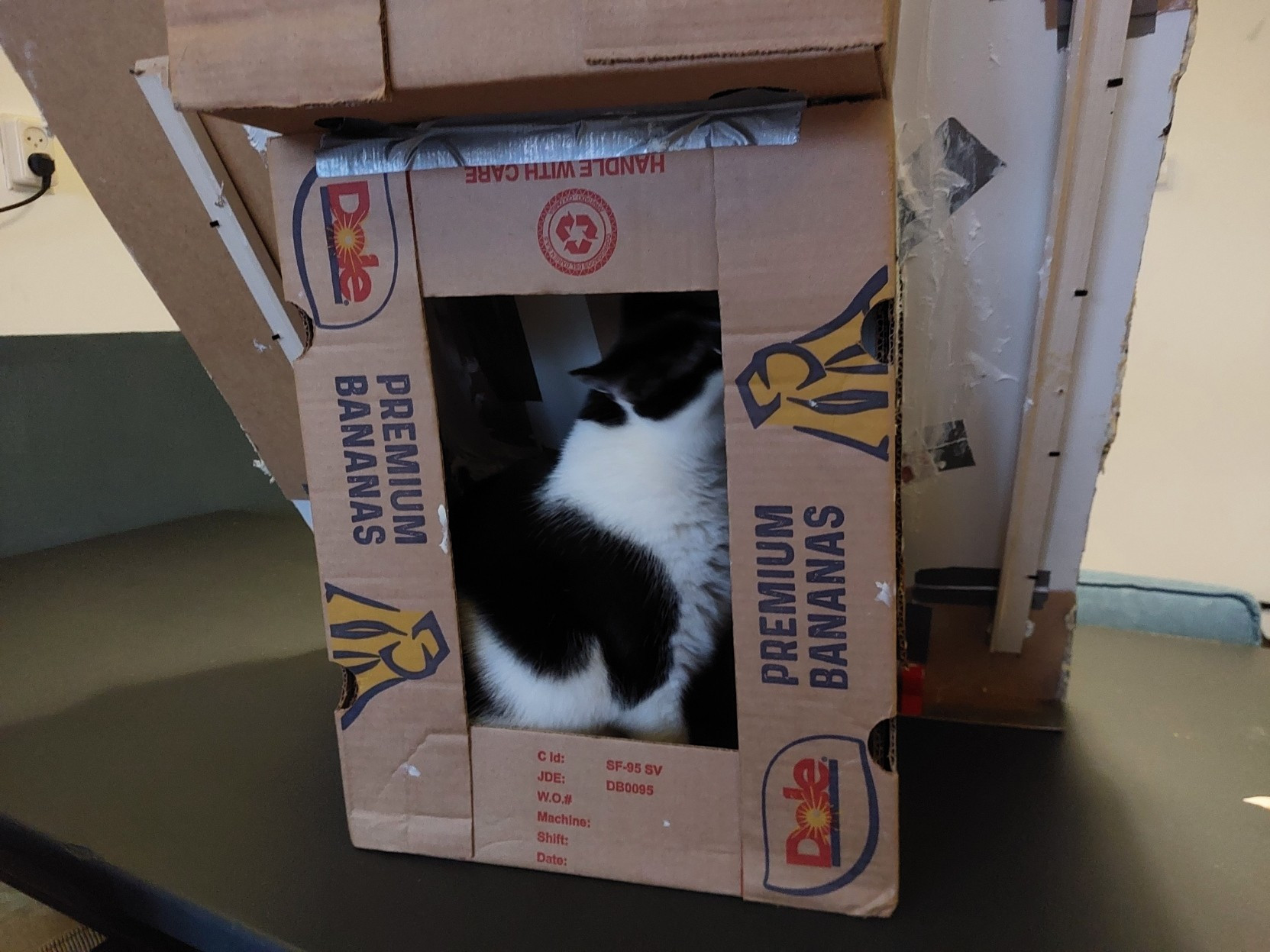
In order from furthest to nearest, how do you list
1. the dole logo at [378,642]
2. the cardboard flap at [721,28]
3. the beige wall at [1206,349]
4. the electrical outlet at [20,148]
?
the beige wall at [1206,349] → the electrical outlet at [20,148] → the dole logo at [378,642] → the cardboard flap at [721,28]

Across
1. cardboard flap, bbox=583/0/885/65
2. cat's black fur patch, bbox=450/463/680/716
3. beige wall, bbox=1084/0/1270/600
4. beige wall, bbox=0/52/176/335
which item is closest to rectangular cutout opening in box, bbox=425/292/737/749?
cat's black fur patch, bbox=450/463/680/716

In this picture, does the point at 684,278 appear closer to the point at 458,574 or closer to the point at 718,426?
the point at 718,426

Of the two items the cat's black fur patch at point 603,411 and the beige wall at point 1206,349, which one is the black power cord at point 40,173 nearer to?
the cat's black fur patch at point 603,411

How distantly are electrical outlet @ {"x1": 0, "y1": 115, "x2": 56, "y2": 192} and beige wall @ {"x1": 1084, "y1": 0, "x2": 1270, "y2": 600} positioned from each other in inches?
82.3

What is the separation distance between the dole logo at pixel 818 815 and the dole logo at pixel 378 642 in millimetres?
271

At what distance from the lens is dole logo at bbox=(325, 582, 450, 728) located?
2.01ft

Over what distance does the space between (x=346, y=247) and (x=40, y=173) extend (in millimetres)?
1152

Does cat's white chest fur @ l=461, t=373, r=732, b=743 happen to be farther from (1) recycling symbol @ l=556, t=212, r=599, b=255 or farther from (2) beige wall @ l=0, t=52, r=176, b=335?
(2) beige wall @ l=0, t=52, r=176, b=335

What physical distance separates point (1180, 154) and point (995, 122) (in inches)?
56.8

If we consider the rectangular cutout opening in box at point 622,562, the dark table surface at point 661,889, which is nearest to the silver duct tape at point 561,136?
the rectangular cutout opening in box at point 622,562

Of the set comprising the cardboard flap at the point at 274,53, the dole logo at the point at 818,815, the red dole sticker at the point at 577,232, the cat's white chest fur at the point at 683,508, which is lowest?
the dole logo at the point at 818,815

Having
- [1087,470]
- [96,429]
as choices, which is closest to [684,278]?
[1087,470]

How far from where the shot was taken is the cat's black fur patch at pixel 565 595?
67 cm

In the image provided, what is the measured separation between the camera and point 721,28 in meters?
0.39
